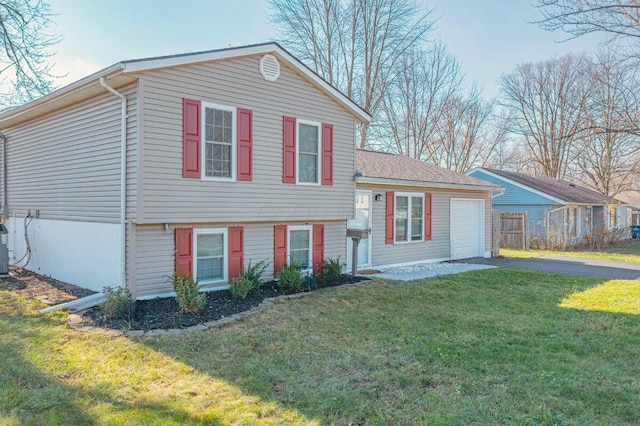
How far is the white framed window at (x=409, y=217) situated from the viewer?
1211cm

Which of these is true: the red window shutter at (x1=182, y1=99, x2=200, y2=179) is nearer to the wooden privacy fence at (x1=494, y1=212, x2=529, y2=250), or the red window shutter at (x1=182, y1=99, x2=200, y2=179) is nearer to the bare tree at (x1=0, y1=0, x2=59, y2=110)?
the bare tree at (x1=0, y1=0, x2=59, y2=110)

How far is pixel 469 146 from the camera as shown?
1151 inches

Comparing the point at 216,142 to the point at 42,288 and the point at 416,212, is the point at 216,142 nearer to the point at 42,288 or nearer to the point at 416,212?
the point at 42,288

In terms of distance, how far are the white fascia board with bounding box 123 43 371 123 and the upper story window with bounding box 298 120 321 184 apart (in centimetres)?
88

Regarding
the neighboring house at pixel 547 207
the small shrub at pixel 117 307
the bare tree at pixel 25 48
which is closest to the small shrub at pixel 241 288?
the small shrub at pixel 117 307

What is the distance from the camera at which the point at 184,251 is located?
7.76m

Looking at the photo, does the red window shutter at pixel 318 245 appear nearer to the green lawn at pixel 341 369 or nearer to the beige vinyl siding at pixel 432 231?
the beige vinyl siding at pixel 432 231

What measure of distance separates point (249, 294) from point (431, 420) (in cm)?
495

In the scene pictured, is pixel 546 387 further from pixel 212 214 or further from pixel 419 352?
pixel 212 214

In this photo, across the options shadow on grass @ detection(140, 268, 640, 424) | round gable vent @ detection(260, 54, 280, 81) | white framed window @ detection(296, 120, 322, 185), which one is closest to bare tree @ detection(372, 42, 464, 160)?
white framed window @ detection(296, 120, 322, 185)

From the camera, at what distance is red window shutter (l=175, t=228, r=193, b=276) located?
7668 mm

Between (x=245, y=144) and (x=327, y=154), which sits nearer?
(x=245, y=144)

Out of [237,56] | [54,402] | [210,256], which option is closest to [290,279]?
[210,256]

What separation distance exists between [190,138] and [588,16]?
27.4 feet
